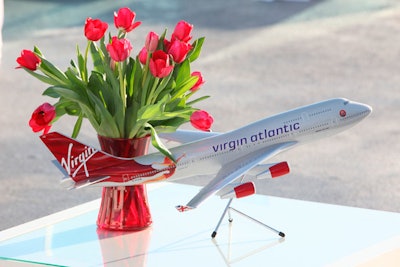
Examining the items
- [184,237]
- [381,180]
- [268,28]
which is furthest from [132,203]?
[268,28]

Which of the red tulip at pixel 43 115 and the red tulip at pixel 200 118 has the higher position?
the red tulip at pixel 43 115

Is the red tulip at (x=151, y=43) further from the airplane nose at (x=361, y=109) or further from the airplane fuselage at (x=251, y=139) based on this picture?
the airplane nose at (x=361, y=109)

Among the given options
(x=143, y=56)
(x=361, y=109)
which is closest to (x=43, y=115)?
(x=143, y=56)

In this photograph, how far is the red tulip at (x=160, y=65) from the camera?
194cm

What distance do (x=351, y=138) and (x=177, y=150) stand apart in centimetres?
A: 216

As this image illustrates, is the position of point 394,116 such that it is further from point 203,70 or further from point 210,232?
point 210,232

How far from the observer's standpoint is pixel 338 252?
1985 mm

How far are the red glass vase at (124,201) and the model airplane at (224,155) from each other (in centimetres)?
4

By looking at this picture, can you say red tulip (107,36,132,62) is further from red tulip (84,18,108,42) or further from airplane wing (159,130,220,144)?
airplane wing (159,130,220,144)

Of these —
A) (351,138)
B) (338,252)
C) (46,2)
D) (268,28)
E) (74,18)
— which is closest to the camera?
(338,252)

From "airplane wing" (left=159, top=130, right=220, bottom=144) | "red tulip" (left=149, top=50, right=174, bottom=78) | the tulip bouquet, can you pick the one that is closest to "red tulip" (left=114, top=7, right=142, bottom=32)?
the tulip bouquet

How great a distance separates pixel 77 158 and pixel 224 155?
27 centimetres

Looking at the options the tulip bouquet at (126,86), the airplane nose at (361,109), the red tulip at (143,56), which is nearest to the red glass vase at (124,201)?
the tulip bouquet at (126,86)

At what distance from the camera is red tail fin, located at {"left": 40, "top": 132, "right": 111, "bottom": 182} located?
1.96 metres
